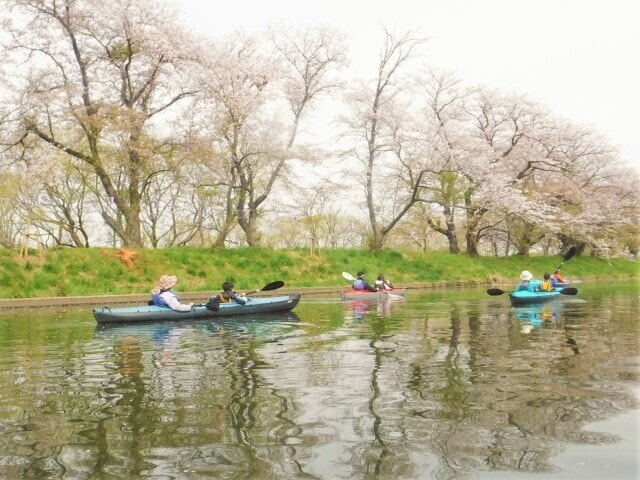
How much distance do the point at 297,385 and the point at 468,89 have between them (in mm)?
38953

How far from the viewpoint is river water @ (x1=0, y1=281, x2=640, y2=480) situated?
4594 mm

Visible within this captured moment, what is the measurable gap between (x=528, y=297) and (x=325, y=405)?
1558cm

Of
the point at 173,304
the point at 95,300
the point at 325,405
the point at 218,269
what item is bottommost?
the point at 325,405

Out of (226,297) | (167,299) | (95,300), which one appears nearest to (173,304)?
(167,299)

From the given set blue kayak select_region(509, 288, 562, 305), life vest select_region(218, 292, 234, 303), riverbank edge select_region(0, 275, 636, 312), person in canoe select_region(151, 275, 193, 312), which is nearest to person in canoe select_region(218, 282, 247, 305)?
life vest select_region(218, 292, 234, 303)

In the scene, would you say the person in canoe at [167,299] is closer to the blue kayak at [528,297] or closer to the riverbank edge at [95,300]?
the riverbank edge at [95,300]

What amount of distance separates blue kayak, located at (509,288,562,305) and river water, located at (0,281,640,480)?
7.16m

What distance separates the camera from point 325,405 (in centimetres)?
643

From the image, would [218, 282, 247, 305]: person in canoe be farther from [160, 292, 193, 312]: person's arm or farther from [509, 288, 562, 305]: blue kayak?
[509, 288, 562, 305]: blue kayak

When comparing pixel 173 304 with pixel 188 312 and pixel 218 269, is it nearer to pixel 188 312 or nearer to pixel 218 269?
pixel 188 312

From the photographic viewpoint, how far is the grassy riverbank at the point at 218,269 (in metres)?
25.1

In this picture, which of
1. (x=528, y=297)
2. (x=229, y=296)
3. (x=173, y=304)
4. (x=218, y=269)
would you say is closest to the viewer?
(x=173, y=304)

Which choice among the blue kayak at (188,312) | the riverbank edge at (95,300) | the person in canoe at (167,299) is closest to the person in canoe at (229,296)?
the blue kayak at (188,312)

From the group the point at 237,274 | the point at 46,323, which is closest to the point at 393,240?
the point at 237,274
